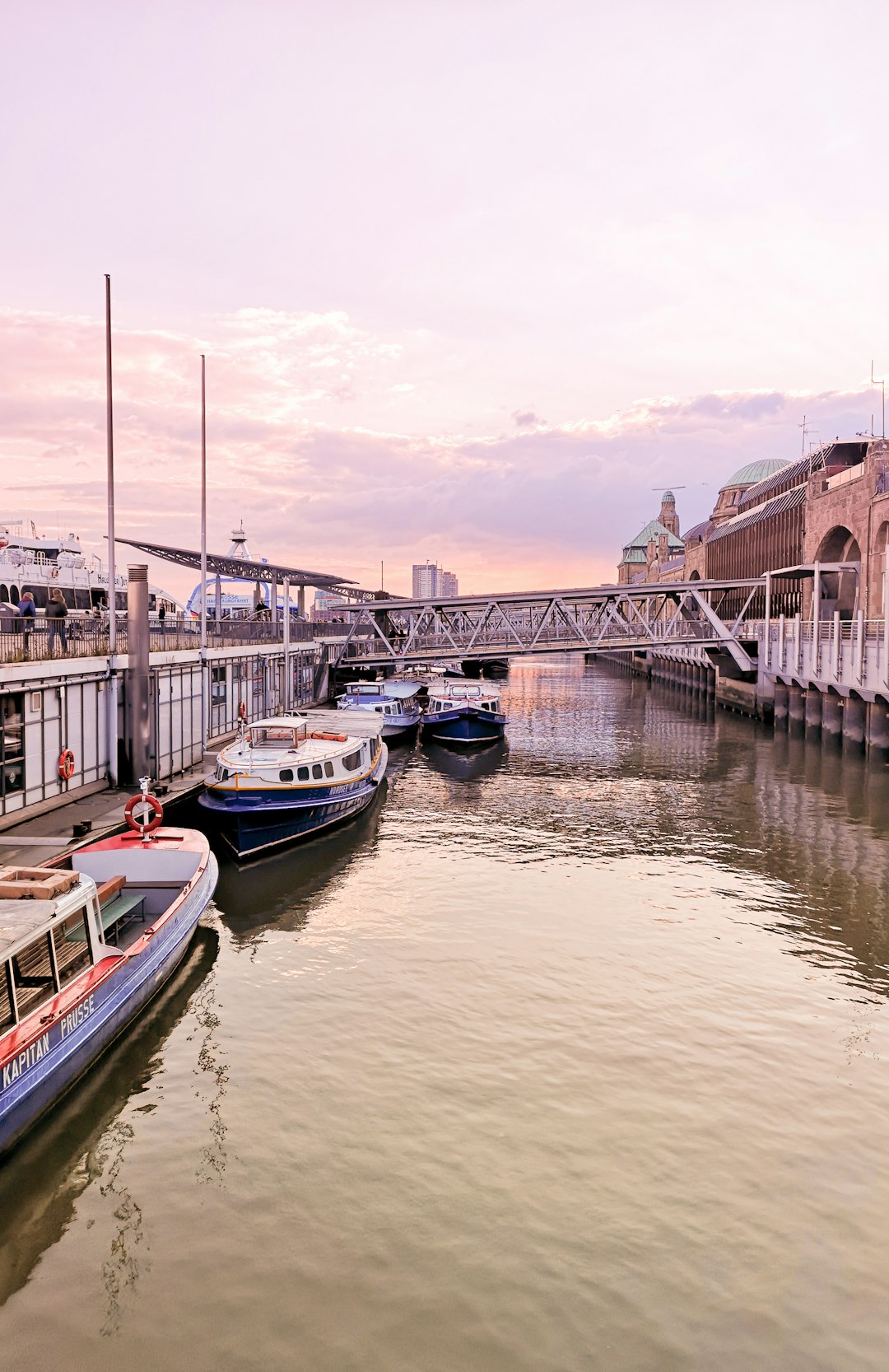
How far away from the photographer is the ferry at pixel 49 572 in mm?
49031

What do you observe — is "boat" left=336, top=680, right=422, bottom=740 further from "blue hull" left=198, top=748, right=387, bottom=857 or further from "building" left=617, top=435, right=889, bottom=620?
"building" left=617, top=435, right=889, bottom=620

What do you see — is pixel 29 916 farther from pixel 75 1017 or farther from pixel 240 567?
pixel 240 567

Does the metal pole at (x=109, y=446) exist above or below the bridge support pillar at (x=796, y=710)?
above

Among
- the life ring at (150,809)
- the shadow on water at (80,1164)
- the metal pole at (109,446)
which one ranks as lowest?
the shadow on water at (80,1164)

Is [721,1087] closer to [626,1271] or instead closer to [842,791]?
[626,1271]

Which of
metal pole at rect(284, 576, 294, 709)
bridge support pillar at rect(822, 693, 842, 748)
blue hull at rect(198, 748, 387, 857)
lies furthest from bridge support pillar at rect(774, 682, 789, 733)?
blue hull at rect(198, 748, 387, 857)

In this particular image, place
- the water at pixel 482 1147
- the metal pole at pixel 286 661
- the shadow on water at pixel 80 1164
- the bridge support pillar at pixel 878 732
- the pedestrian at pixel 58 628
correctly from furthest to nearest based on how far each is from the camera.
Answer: the metal pole at pixel 286 661 < the bridge support pillar at pixel 878 732 < the pedestrian at pixel 58 628 < the shadow on water at pixel 80 1164 < the water at pixel 482 1147

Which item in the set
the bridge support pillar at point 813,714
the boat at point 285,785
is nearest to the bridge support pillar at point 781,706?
the bridge support pillar at point 813,714

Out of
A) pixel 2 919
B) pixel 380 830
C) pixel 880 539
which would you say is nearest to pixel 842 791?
pixel 380 830

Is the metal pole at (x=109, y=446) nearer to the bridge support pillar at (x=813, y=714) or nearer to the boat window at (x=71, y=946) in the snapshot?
the boat window at (x=71, y=946)

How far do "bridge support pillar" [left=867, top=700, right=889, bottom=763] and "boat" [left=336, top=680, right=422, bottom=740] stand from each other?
2789 centimetres

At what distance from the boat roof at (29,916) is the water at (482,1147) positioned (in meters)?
3.14

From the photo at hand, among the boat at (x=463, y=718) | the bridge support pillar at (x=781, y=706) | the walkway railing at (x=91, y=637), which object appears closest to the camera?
the walkway railing at (x=91, y=637)

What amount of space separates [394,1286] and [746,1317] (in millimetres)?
4118
